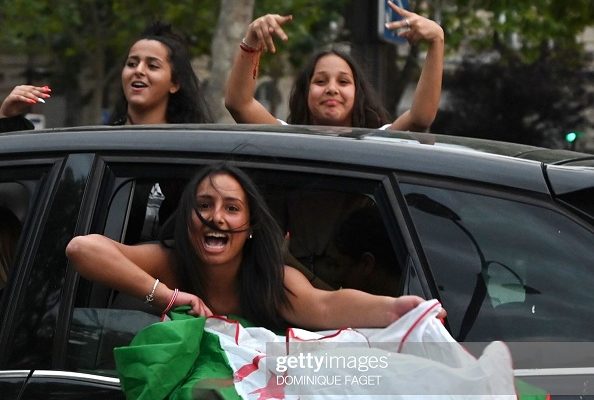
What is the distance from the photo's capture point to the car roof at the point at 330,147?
3.05m

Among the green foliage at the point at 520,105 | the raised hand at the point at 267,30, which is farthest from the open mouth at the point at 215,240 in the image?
the green foliage at the point at 520,105

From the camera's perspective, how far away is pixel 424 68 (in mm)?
4559

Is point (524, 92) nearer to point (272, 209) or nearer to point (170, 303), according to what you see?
point (272, 209)

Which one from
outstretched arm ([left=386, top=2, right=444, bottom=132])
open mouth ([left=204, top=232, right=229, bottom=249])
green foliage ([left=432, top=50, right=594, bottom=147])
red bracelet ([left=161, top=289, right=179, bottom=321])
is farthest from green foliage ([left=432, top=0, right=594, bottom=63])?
red bracelet ([left=161, top=289, right=179, bottom=321])

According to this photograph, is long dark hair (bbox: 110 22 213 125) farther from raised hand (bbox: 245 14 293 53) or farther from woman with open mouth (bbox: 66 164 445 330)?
woman with open mouth (bbox: 66 164 445 330)

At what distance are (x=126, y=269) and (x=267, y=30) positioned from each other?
141 cm

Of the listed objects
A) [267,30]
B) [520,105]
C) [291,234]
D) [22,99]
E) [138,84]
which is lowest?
[291,234]

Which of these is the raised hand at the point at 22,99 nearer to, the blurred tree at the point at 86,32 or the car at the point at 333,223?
the car at the point at 333,223

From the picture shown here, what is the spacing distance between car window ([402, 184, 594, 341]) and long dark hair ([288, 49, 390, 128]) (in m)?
1.72

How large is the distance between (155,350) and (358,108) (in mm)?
1996

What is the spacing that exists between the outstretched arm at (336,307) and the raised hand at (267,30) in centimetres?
127

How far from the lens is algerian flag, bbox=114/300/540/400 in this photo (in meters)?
2.79

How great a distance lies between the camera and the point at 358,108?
473 centimetres

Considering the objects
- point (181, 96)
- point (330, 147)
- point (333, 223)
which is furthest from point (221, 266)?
point (181, 96)
